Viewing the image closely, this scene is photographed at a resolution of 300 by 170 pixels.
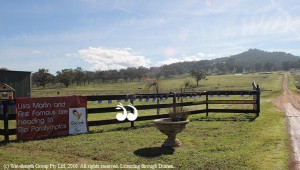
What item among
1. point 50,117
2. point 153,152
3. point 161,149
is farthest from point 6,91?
point 153,152

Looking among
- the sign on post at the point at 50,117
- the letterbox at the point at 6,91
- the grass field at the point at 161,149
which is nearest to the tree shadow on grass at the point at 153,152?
the grass field at the point at 161,149

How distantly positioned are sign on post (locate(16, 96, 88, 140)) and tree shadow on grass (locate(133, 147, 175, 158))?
4.59 metres

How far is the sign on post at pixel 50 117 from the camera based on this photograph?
1245cm

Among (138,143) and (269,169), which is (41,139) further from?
(269,169)

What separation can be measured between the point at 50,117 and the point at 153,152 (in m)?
5.50

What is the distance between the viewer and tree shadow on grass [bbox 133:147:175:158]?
30.8 feet

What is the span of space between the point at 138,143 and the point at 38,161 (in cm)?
390

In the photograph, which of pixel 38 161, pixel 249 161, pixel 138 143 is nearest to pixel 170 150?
pixel 138 143

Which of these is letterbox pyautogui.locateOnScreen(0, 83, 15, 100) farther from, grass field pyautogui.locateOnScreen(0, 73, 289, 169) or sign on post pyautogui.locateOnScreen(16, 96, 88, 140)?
grass field pyautogui.locateOnScreen(0, 73, 289, 169)

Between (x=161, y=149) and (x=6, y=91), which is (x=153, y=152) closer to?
(x=161, y=149)

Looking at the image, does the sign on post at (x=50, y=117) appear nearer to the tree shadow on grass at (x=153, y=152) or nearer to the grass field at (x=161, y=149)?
the grass field at (x=161, y=149)

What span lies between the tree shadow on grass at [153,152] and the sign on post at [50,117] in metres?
4.59

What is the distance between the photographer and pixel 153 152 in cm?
978

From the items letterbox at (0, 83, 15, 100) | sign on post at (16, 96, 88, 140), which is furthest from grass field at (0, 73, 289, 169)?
letterbox at (0, 83, 15, 100)
